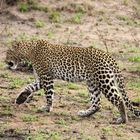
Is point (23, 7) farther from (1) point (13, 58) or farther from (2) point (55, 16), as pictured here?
(1) point (13, 58)

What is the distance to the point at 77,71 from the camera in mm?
11398

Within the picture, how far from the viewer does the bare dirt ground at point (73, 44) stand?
412 inches

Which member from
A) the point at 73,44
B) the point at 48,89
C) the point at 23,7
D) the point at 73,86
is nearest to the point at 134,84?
the point at 73,86

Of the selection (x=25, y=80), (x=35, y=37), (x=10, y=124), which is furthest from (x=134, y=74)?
(x=10, y=124)

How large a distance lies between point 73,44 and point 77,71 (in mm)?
6285

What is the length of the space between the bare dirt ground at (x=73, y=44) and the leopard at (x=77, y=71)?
0.80 ft

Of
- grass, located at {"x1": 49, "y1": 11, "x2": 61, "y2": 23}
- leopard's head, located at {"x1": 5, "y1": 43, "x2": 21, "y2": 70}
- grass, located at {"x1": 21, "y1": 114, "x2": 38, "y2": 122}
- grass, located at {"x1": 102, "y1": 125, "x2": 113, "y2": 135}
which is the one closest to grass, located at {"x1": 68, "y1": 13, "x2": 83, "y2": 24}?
grass, located at {"x1": 49, "y1": 11, "x2": 61, "y2": 23}

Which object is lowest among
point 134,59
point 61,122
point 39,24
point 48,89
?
point 39,24

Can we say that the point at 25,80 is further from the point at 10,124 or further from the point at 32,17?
the point at 32,17

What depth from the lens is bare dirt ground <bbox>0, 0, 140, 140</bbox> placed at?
34.3 feet

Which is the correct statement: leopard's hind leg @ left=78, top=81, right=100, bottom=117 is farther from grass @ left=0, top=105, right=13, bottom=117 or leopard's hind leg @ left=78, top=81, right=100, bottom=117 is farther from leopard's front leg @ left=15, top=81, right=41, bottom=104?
grass @ left=0, top=105, right=13, bottom=117

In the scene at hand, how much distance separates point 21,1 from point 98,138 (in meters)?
10.4

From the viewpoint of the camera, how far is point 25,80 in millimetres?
13992

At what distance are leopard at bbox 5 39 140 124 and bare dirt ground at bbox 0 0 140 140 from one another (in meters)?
0.24
